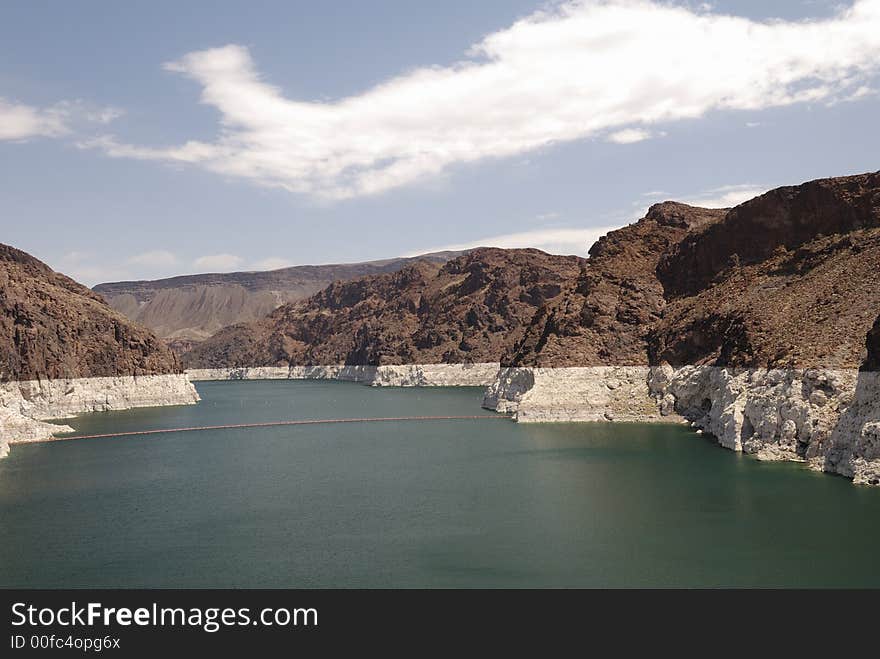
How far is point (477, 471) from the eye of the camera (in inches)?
2307

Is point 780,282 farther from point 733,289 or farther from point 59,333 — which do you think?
point 59,333

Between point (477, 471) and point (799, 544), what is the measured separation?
2723 centimetres

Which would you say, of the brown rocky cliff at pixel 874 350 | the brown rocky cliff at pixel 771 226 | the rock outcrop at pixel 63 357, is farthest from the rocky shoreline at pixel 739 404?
the rock outcrop at pixel 63 357

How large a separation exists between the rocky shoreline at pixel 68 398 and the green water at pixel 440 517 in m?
9.23

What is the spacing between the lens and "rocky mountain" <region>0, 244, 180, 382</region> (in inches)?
4286

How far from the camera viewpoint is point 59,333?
123438mm

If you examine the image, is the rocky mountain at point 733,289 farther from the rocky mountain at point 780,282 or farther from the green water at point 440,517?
the green water at point 440,517

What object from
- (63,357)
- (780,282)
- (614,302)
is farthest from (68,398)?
(780,282)

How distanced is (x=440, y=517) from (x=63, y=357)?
323ft

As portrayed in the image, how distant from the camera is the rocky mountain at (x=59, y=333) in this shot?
108875 mm

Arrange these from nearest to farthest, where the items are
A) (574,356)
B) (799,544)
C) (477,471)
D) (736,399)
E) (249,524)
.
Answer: (799,544) < (249,524) < (477,471) < (736,399) < (574,356)

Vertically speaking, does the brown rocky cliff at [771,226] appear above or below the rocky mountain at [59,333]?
above
